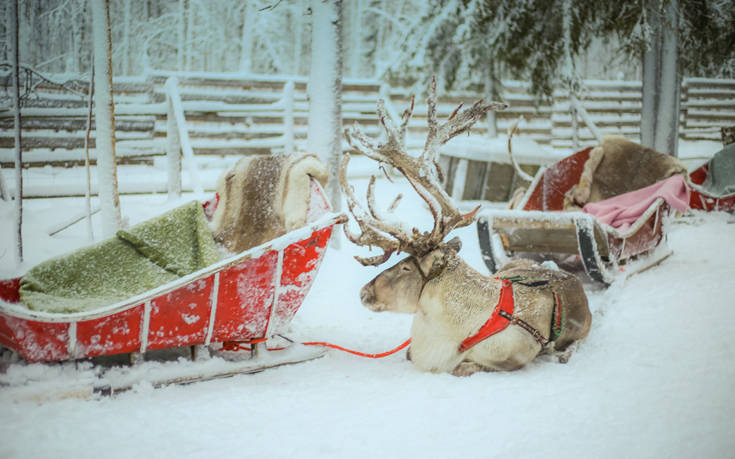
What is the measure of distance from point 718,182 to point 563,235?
133 cm

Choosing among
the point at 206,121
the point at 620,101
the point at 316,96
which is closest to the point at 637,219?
the point at 316,96

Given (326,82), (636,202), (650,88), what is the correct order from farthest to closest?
1. (650,88)
2. (326,82)
3. (636,202)

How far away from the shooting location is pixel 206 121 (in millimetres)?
5902

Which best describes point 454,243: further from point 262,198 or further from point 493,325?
point 262,198

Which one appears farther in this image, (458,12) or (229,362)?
(458,12)

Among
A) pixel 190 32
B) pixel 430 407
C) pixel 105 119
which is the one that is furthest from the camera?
pixel 190 32

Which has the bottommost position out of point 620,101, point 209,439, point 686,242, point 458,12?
point 209,439

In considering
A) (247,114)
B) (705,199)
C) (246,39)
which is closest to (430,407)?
(705,199)

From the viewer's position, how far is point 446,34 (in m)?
5.57

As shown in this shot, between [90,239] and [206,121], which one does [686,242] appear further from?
[206,121]

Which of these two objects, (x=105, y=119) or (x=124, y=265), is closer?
(x=124, y=265)

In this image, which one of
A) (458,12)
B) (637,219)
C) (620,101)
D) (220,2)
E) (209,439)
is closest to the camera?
(209,439)

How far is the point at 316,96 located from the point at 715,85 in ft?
9.29

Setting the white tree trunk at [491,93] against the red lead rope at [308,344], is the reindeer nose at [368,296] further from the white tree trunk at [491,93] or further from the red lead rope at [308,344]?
the white tree trunk at [491,93]
